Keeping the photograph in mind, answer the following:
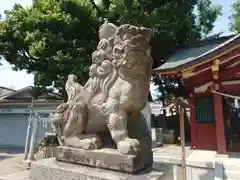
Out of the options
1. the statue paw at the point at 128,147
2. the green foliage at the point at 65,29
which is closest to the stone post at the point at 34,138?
the green foliage at the point at 65,29

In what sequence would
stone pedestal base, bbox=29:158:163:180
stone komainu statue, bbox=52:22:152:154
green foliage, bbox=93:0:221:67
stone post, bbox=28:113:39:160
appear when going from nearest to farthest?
1. stone pedestal base, bbox=29:158:163:180
2. stone komainu statue, bbox=52:22:152:154
3. green foliage, bbox=93:0:221:67
4. stone post, bbox=28:113:39:160

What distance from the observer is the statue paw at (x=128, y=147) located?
1.78m

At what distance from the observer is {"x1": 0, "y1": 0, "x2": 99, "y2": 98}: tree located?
251 inches

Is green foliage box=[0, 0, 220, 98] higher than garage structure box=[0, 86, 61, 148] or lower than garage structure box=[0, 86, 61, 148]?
higher

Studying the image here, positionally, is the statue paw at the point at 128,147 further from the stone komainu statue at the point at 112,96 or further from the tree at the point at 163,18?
the tree at the point at 163,18

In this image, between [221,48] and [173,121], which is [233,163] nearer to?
[221,48]

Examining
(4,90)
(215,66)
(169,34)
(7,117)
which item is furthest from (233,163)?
(4,90)

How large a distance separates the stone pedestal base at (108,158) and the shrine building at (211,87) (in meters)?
3.23

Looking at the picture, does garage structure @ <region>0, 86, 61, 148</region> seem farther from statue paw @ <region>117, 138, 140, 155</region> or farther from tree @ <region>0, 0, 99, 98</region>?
statue paw @ <region>117, 138, 140, 155</region>

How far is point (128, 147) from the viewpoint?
1.79 m

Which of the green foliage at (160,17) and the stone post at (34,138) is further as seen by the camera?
the stone post at (34,138)

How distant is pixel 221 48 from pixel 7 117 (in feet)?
40.1

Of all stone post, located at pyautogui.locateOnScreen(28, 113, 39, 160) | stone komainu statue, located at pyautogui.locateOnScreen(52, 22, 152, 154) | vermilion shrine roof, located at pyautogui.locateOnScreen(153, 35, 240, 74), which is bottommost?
stone post, located at pyautogui.locateOnScreen(28, 113, 39, 160)

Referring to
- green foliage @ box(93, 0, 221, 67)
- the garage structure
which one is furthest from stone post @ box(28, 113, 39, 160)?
the garage structure
